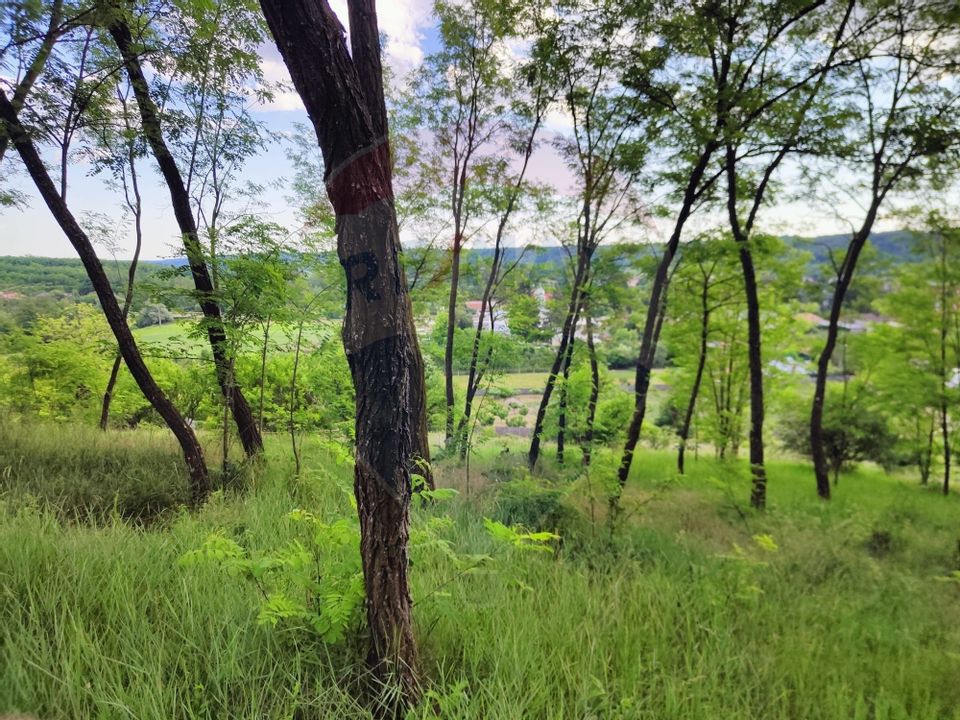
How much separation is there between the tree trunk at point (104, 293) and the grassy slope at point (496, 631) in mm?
360

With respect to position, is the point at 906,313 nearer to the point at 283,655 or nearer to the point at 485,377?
the point at 485,377

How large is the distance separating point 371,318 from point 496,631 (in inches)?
60.5

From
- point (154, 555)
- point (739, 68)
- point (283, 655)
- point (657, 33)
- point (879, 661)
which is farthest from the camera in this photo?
point (739, 68)

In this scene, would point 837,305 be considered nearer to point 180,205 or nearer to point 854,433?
point 854,433

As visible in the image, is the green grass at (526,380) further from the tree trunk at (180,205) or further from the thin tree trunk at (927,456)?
the thin tree trunk at (927,456)

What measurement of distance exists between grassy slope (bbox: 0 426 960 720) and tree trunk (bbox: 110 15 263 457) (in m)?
1.41

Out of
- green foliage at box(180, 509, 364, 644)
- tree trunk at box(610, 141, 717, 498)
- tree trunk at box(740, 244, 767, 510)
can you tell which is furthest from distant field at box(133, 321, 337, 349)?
tree trunk at box(740, 244, 767, 510)

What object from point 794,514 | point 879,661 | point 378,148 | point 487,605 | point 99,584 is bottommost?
point 794,514

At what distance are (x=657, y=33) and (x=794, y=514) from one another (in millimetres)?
7415

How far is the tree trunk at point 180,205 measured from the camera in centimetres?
395

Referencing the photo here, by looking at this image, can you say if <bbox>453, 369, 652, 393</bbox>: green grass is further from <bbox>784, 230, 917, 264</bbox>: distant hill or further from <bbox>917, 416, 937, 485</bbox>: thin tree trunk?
<bbox>917, 416, 937, 485</bbox>: thin tree trunk

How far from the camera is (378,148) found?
1.41 meters

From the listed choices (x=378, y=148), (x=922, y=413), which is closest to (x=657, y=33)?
(x=378, y=148)

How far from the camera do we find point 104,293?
3.85 m
